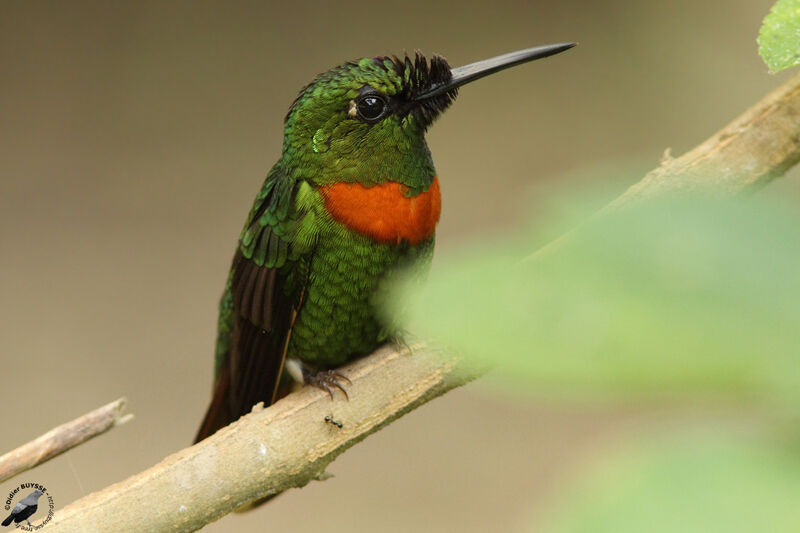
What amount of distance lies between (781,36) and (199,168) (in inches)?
124

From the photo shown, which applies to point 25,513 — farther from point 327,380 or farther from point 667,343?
point 667,343

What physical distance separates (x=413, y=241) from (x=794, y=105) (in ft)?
2.28

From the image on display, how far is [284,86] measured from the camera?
11.7ft

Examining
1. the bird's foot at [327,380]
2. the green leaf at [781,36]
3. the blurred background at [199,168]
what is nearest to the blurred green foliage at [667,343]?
the green leaf at [781,36]

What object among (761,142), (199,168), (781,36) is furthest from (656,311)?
(199,168)

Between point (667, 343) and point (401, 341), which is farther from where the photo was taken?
point (401, 341)

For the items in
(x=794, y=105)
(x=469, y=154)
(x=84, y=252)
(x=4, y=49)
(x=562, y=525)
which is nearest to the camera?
(x=562, y=525)

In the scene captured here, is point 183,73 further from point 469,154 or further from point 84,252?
point 469,154

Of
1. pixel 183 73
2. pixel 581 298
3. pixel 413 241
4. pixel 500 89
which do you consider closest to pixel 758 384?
pixel 581 298

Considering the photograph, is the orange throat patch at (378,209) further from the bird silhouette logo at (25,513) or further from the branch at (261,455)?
the bird silhouette logo at (25,513)

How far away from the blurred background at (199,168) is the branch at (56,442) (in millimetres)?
1935

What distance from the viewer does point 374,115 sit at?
1.51 meters

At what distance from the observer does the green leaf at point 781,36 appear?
0.56m

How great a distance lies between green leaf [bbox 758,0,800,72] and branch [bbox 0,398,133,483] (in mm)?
1099
